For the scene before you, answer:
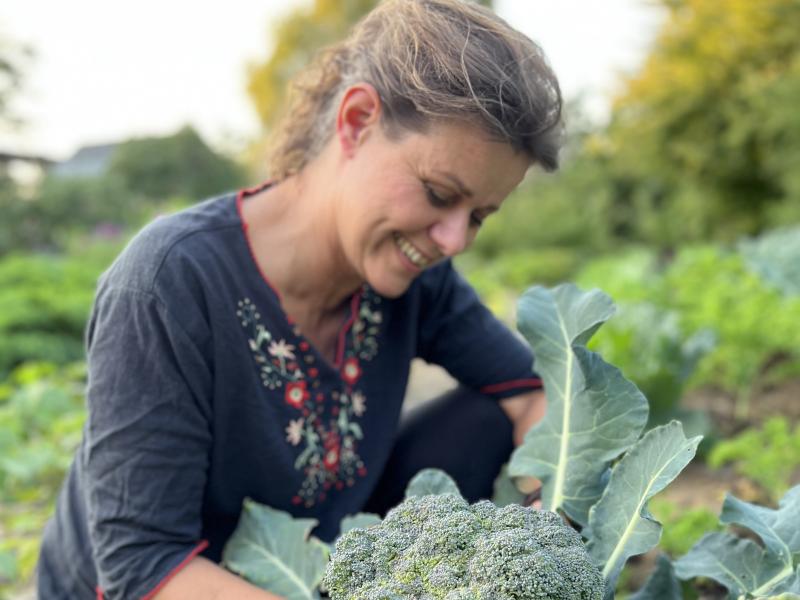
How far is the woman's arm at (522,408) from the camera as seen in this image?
2141mm

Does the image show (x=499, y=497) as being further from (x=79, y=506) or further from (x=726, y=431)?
(x=726, y=431)

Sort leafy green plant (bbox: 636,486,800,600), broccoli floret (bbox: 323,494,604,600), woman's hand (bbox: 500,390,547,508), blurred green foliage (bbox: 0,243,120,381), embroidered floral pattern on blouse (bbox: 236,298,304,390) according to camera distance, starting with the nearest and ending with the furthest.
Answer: broccoli floret (bbox: 323,494,604,600)
leafy green plant (bbox: 636,486,800,600)
embroidered floral pattern on blouse (bbox: 236,298,304,390)
woman's hand (bbox: 500,390,547,508)
blurred green foliage (bbox: 0,243,120,381)

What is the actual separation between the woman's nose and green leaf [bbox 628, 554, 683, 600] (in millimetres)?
764

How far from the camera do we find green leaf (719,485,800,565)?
142cm

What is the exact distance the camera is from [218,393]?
1.70m

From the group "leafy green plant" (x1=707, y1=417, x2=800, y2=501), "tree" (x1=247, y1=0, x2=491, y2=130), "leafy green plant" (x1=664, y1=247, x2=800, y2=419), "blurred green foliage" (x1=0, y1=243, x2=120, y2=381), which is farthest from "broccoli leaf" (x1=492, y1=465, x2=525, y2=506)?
"tree" (x1=247, y1=0, x2=491, y2=130)

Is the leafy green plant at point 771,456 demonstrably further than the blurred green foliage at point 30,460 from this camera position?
No

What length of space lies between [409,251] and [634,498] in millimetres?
706

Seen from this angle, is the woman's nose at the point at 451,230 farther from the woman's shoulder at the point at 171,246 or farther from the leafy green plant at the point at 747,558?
the leafy green plant at the point at 747,558

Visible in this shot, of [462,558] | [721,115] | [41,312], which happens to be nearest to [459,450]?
[462,558]

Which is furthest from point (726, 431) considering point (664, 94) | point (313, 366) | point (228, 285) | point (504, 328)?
point (664, 94)

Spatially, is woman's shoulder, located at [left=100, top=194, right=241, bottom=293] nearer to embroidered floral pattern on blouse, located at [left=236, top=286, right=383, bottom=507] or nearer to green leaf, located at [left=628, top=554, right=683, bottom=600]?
embroidered floral pattern on blouse, located at [left=236, top=286, right=383, bottom=507]

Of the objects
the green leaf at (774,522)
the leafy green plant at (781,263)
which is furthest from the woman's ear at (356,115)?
the leafy green plant at (781,263)

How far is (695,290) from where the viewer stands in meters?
4.55
